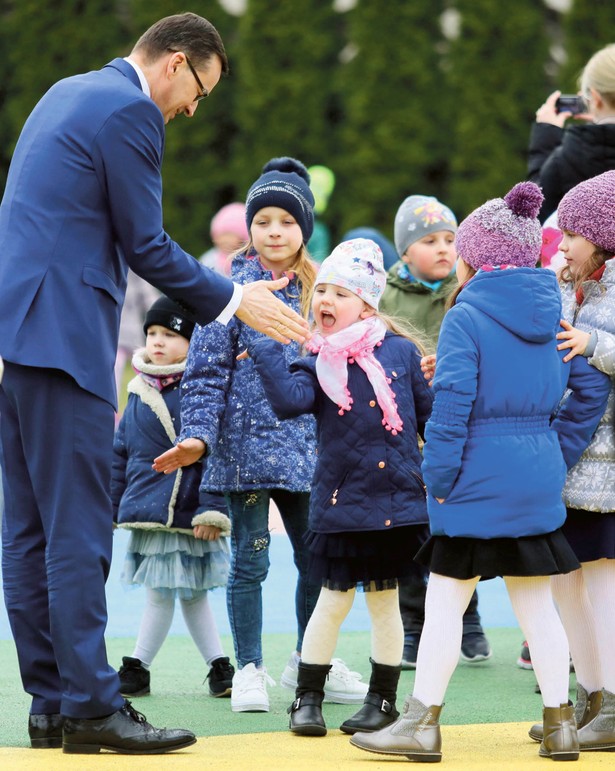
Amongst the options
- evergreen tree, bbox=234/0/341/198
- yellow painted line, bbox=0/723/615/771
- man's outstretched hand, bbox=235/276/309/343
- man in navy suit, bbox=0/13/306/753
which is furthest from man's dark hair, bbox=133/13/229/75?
evergreen tree, bbox=234/0/341/198

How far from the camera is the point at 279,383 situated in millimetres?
4199

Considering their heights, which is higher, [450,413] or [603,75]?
[603,75]

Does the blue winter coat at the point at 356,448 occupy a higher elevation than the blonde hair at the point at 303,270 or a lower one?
lower

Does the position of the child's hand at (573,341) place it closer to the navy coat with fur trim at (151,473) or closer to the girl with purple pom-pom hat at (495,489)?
the girl with purple pom-pom hat at (495,489)

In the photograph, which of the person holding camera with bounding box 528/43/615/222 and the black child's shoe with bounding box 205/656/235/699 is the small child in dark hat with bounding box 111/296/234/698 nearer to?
the black child's shoe with bounding box 205/656/235/699

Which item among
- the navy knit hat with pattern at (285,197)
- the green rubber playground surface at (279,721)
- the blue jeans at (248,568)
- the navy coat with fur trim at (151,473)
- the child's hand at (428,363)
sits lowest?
the green rubber playground surface at (279,721)

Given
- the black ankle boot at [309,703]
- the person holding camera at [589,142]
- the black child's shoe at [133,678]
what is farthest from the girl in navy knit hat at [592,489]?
the black child's shoe at [133,678]

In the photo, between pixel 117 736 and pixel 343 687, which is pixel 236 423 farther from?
pixel 117 736

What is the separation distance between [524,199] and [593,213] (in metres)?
0.32

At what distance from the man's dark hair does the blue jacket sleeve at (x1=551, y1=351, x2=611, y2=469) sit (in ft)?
4.57

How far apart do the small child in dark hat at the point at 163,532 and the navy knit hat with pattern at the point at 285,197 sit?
702 millimetres

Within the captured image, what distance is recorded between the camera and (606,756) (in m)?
3.91

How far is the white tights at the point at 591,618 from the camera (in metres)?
4.11

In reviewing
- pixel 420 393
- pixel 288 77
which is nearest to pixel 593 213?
pixel 420 393
